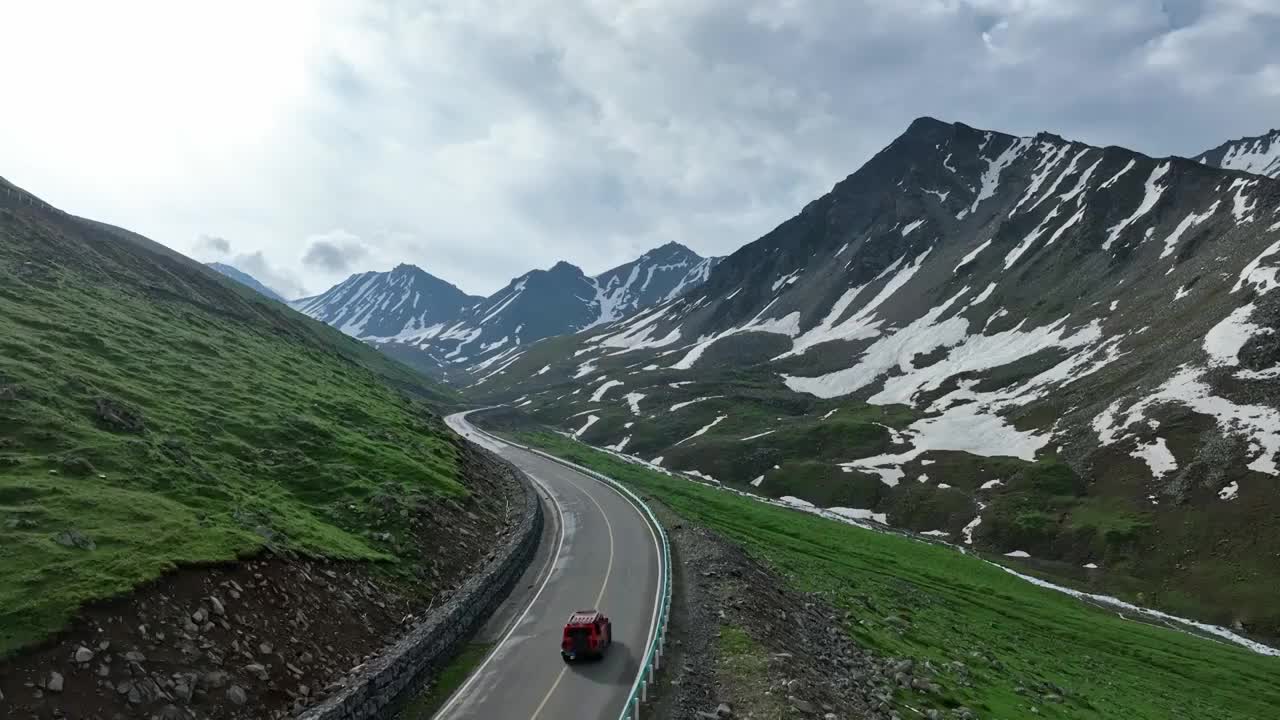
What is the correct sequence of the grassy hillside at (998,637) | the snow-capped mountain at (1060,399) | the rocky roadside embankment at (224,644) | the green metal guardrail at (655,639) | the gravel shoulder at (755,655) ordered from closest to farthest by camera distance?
the rocky roadside embankment at (224,644), the green metal guardrail at (655,639), the gravel shoulder at (755,655), the grassy hillside at (998,637), the snow-capped mountain at (1060,399)

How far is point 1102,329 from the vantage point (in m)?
125

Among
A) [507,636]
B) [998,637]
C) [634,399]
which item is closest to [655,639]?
[507,636]

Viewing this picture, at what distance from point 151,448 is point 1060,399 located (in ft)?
384

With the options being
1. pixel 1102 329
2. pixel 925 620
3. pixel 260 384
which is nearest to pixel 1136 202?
pixel 1102 329

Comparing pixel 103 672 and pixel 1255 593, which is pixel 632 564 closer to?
pixel 103 672

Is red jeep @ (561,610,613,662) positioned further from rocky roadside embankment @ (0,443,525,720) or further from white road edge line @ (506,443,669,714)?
rocky roadside embankment @ (0,443,525,720)

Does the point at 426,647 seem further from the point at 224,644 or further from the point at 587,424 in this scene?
the point at 587,424

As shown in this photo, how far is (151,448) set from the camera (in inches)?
1235

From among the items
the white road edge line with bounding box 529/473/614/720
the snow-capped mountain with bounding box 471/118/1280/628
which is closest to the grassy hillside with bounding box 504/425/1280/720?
the white road edge line with bounding box 529/473/614/720

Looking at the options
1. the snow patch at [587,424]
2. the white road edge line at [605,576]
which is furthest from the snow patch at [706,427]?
the white road edge line at [605,576]

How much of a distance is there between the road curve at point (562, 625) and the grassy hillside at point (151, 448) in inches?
348

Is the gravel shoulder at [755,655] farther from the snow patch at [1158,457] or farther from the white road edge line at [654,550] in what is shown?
the snow patch at [1158,457]

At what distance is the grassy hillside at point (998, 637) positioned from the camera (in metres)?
34.4

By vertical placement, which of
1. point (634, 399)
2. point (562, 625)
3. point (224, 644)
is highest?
point (634, 399)
